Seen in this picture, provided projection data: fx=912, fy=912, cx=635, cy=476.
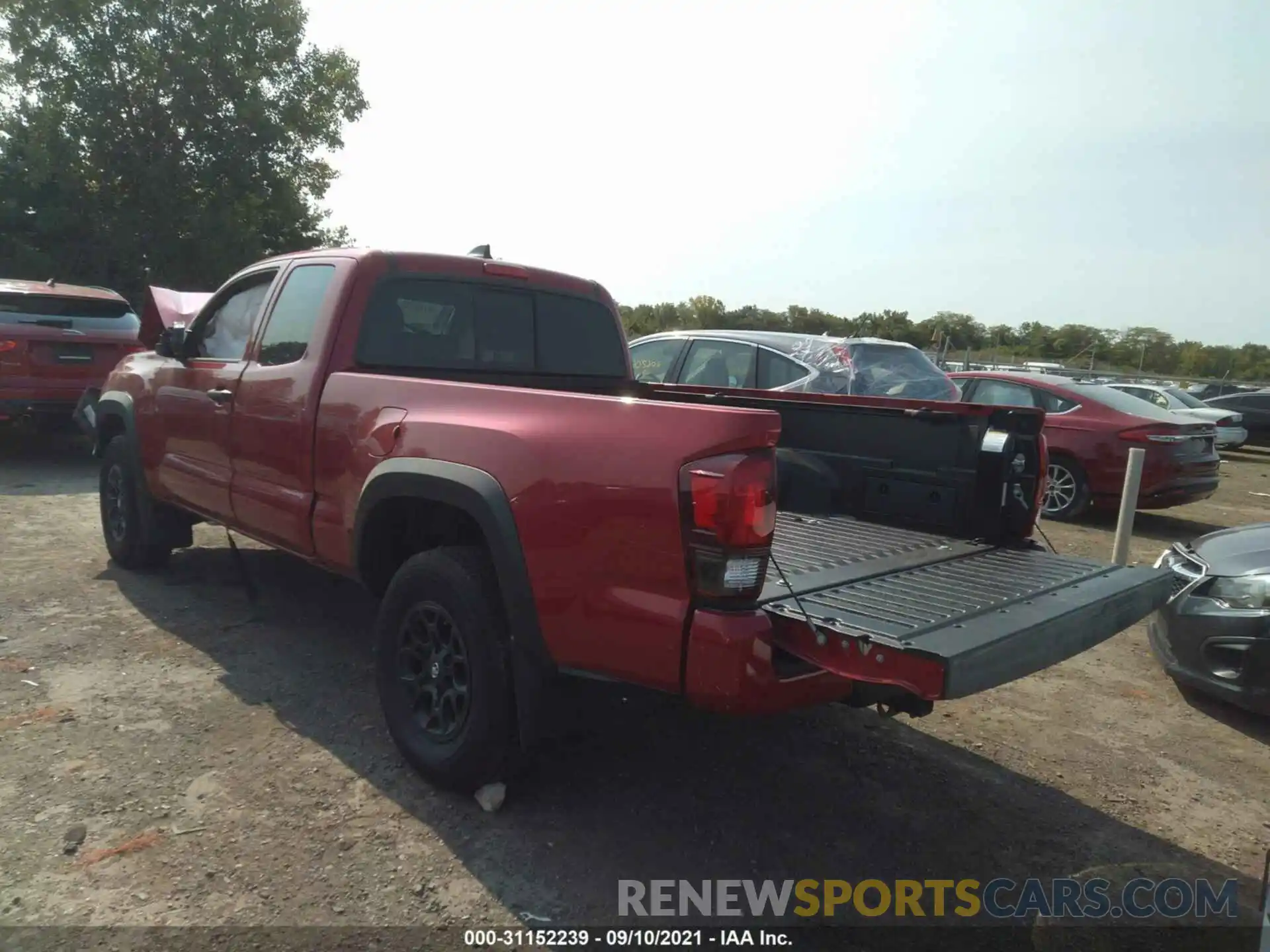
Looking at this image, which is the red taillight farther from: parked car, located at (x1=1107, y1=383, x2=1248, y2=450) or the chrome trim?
parked car, located at (x1=1107, y1=383, x2=1248, y2=450)

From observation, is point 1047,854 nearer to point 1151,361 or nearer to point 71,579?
point 71,579

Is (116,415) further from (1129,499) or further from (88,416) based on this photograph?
(1129,499)

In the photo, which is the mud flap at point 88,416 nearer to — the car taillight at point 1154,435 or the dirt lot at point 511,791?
the dirt lot at point 511,791

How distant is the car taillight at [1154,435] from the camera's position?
344 inches

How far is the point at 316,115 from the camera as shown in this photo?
20.1 metres

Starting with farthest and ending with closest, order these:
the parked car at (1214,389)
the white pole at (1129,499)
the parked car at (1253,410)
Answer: the parked car at (1214,389) < the parked car at (1253,410) < the white pole at (1129,499)

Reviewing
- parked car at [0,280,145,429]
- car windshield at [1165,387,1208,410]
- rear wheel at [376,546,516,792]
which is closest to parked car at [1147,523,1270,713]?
rear wheel at [376,546,516,792]

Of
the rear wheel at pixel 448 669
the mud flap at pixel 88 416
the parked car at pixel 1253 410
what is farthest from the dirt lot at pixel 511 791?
the parked car at pixel 1253 410

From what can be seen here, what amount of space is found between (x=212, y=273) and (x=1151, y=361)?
46.0 m

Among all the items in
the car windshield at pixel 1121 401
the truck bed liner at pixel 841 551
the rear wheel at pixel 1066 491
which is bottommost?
the rear wheel at pixel 1066 491

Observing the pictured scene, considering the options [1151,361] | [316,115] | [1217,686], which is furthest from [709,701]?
[1151,361]

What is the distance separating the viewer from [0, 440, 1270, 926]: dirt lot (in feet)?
9.04

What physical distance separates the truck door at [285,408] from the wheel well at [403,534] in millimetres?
462

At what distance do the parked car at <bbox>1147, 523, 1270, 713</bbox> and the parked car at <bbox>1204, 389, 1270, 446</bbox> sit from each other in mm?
18844
